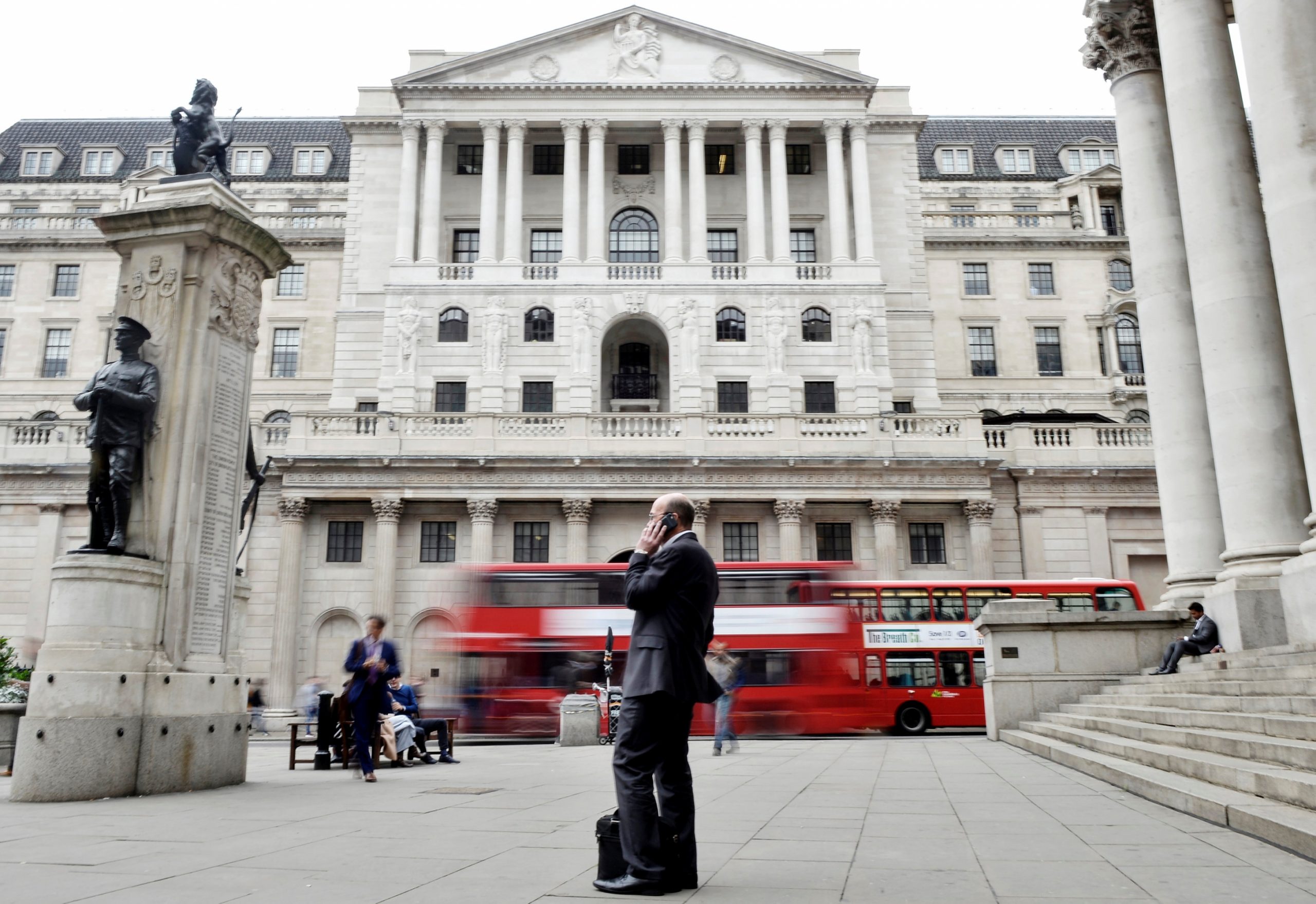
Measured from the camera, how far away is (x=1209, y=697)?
12.4m

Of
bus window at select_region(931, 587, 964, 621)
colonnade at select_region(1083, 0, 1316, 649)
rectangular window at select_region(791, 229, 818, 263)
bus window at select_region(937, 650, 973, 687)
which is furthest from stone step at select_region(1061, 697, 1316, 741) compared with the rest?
rectangular window at select_region(791, 229, 818, 263)

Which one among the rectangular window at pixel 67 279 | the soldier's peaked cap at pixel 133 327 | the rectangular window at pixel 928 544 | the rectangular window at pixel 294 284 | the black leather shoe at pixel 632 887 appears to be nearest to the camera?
the black leather shoe at pixel 632 887

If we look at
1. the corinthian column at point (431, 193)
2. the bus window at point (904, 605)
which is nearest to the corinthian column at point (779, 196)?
the corinthian column at point (431, 193)

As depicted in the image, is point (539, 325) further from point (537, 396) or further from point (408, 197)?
point (408, 197)

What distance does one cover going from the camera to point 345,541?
38281mm

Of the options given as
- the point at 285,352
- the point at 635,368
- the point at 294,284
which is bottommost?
the point at 635,368

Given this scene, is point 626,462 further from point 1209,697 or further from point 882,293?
point 1209,697

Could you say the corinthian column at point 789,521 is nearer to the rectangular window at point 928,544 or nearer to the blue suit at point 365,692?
the rectangular window at point 928,544

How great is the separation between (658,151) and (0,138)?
167 ft

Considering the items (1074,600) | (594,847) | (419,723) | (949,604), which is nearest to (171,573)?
(419,723)

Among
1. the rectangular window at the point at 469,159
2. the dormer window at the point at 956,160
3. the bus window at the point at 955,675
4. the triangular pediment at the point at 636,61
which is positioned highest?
the dormer window at the point at 956,160

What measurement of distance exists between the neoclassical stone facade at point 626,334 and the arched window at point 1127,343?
5.9 inches

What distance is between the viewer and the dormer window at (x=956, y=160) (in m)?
71.3

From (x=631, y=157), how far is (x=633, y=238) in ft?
14.2
